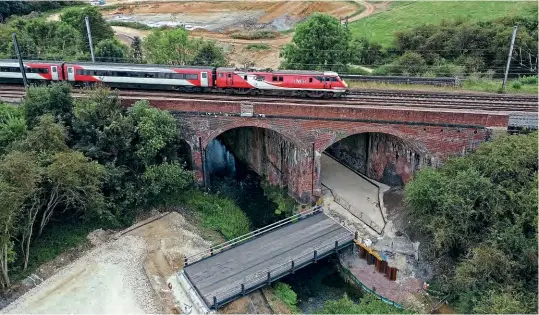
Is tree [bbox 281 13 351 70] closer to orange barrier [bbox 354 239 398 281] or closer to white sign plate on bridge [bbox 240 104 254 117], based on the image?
white sign plate on bridge [bbox 240 104 254 117]

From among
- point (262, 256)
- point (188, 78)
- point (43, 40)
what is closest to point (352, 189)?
point (262, 256)

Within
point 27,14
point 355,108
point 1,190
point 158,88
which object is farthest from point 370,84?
point 27,14

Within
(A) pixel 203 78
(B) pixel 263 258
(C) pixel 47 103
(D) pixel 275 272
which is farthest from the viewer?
(A) pixel 203 78

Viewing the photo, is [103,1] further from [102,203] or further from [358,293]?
[358,293]

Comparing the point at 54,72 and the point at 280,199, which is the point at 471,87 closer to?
the point at 280,199

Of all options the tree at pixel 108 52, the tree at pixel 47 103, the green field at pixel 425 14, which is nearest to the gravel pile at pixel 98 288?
the tree at pixel 47 103

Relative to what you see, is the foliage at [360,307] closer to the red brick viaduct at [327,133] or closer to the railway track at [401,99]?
the red brick viaduct at [327,133]
